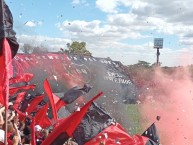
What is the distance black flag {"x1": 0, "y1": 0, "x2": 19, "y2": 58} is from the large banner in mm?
9261

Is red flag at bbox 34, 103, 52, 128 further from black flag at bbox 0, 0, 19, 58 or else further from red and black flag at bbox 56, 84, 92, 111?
black flag at bbox 0, 0, 19, 58

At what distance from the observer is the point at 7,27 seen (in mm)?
3855

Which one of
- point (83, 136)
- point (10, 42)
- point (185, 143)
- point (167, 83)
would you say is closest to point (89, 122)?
point (83, 136)

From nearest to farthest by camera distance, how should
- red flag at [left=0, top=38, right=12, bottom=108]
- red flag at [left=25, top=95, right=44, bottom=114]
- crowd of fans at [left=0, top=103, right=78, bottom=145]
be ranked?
1. red flag at [left=0, top=38, right=12, bottom=108]
2. crowd of fans at [left=0, top=103, right=78, bottom=145]
3. red flag at [left=25, top=95, right=44, bottom=114]

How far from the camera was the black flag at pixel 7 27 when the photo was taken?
3.79 metres

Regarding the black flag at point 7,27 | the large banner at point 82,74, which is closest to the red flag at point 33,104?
the black flag at point 7,27

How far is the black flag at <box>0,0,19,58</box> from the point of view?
379 cm

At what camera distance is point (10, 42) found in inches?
156

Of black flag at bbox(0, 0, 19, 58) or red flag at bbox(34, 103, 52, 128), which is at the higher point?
black flag at bbox(0, 0, 19, 58)

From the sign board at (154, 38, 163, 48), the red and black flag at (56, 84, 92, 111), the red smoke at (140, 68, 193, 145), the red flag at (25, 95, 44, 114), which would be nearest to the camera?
the red and black flag at (56, 84, 92, 111)

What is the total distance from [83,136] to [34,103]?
9.93 feet

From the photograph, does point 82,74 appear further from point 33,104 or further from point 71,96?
point 71,96

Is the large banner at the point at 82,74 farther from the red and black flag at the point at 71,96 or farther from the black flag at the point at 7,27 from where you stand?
the black flag at the point at 7,27

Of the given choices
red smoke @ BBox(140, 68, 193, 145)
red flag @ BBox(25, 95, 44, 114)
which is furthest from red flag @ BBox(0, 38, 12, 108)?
red smoke @ BBox(140, 68, 193, 145)
